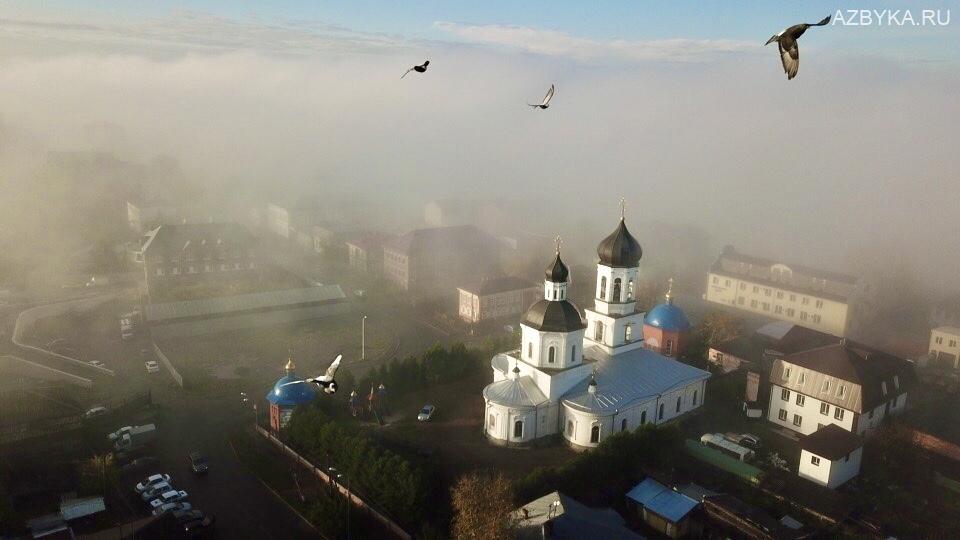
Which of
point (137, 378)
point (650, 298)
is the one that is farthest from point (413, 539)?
point (650, 298)

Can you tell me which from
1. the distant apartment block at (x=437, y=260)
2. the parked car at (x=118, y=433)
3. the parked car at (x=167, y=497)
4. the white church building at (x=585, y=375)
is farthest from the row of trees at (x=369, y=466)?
the distant apartment block at (x=437, y=260)

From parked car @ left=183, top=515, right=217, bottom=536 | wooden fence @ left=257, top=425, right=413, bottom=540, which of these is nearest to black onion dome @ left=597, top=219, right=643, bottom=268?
wooden fence @ left=257, top=425, right=413, bottom=540

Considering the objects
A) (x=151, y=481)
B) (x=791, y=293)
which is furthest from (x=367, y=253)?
(x=151, y=481)

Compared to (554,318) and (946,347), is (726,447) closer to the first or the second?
(554,318)

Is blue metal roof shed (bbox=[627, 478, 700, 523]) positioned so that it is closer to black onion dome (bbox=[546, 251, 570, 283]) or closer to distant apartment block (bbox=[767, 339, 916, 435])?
black onion dome (bbox=[546, 251, 570, 283])

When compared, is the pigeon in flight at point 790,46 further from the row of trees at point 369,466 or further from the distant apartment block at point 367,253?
the distant apartment block at point 367,253

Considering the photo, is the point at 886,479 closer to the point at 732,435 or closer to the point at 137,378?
the point at 732,435

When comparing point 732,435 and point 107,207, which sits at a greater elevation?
point 107,207
